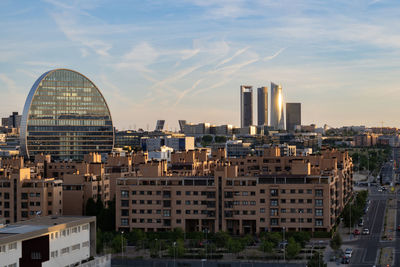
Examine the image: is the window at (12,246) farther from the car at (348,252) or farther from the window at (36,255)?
the car at (348,252)

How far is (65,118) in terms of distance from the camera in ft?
586

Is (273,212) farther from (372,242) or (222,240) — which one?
(372,242)

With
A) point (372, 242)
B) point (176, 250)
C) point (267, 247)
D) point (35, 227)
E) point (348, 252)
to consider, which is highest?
point (35, 227)

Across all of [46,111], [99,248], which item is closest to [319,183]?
[99,248]

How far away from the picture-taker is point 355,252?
2729 inches

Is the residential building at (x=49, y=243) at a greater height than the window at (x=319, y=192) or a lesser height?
lesser

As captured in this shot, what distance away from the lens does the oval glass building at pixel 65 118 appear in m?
171

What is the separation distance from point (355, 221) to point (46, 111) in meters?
107

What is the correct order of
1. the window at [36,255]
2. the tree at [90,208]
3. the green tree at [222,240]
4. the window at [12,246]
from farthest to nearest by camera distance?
the tree at [90,208], the green tree at [222,240], the window at [36,255], the window at [12,246]

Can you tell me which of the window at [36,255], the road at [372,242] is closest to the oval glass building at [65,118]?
the road at [372,242]

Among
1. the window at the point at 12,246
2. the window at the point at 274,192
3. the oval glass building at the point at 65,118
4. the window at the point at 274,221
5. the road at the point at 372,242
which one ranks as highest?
the oval glass building at the point at 65,118

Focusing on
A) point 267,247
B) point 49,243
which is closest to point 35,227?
point 49,243

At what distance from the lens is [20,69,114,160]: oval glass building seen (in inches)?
6737

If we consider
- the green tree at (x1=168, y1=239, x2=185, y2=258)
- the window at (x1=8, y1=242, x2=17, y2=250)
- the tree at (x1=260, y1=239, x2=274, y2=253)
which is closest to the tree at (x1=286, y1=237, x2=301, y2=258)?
the tree at (x1=260, y1=239, x2=274, y2=253)
